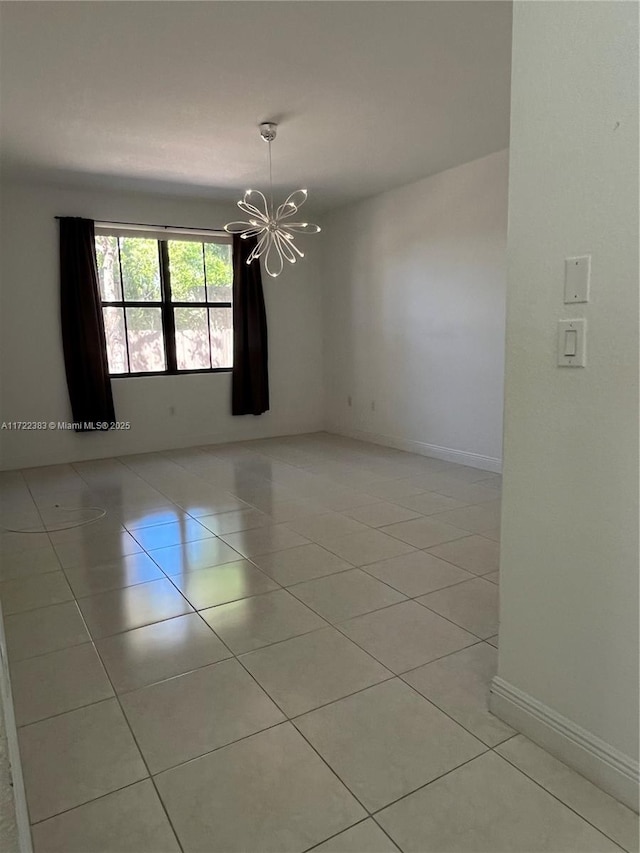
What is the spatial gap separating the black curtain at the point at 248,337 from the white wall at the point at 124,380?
0.57 feet

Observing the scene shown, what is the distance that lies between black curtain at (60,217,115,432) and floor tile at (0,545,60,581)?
2542 mm

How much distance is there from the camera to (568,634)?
5.09ft

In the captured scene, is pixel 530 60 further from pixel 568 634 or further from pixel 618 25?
pixel 568 634

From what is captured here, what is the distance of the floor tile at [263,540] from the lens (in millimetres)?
3237

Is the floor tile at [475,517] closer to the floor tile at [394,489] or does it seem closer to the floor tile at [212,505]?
the floor tile at [394,489]

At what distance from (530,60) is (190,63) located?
209cm

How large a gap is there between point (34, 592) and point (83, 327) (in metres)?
3.35

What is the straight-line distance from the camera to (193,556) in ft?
10.3

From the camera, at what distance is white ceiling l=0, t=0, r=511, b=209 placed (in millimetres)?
2541

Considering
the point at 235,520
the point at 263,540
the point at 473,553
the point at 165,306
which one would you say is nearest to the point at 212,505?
the point at 235,520

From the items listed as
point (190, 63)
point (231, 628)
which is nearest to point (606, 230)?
point (231, 628)

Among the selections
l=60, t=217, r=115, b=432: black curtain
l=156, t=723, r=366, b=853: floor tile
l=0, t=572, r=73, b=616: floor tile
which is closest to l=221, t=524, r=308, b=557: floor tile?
l=0, t=572, r=73, b=616: floor tile

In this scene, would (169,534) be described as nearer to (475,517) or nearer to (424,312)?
(475,517)

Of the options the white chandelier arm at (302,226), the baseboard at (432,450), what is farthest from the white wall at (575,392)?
the baseboard at (432,450)
